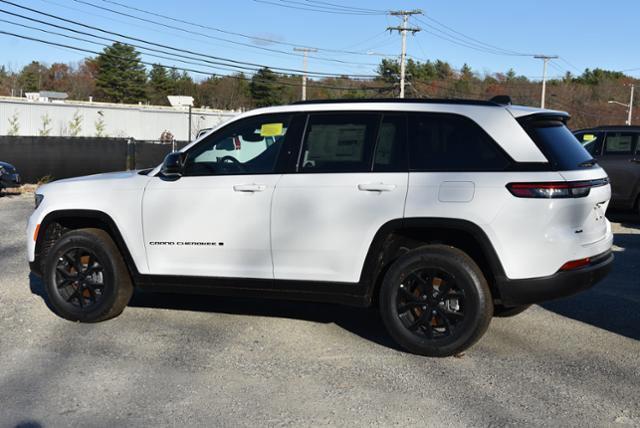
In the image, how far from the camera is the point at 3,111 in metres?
47.2

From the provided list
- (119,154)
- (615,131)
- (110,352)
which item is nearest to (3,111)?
(119,154)

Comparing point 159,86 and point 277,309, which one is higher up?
point 159,86

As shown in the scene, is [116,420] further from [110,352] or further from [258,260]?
[258,260]

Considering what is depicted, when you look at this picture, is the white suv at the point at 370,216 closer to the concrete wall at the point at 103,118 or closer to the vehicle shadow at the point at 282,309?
the vehicle shadow at the point at 282,309

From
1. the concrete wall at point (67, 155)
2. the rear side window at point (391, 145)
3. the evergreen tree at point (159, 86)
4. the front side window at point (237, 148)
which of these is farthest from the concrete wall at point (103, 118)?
the rear side window at point (391, 145)

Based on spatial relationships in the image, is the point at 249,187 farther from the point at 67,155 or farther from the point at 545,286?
the point at 67,155

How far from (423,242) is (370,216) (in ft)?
1.65

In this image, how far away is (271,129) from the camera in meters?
5.46

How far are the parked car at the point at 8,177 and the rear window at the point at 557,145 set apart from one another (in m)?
14.4

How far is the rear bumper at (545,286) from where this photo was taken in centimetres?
467

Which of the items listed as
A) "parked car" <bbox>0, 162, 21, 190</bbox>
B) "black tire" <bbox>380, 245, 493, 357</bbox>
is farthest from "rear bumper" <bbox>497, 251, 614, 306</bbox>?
"parked car" <bbox>0, 162, 21, 190</bbox>

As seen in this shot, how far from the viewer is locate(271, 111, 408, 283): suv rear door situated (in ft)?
16.3

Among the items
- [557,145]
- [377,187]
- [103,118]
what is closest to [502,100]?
[557,145]

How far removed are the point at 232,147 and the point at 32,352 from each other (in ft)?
7.32
